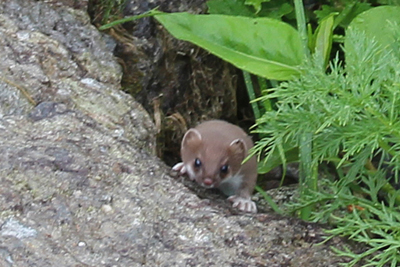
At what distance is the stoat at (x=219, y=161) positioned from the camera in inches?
116

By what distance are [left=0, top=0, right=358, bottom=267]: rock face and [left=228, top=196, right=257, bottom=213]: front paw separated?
0.37 m

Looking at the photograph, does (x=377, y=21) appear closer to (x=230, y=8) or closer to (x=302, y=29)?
(x=302, y=29)

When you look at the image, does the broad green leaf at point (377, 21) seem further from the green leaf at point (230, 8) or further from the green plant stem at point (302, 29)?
the green leaf at point (230, 8)

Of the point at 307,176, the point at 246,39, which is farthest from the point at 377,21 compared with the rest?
the point at 307,176

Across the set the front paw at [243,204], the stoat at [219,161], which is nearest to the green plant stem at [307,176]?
the front paw at [243,204]

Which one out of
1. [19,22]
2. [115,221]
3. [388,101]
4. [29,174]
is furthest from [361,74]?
[19,22]

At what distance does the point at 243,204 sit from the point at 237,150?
316 mm

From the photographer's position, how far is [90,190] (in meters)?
2.15

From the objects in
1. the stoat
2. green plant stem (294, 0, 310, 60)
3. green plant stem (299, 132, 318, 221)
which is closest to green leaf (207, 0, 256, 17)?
the stoat

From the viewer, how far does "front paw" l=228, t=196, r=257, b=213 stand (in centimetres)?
275

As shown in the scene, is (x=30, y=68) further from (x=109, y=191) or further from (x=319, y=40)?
(x=319, y=40)

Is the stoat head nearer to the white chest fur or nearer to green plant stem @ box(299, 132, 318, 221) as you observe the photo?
the white chest fur

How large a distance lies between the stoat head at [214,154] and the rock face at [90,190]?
33cm

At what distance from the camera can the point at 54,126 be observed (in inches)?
95.0
